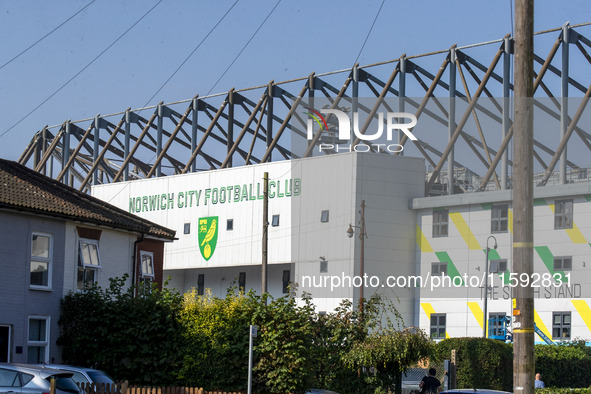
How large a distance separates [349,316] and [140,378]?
7.03 meters

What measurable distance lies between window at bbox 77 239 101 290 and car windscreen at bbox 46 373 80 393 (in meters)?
11.6

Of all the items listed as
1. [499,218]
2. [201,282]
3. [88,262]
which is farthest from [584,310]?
[88,262]

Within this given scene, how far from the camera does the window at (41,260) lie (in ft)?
96.0

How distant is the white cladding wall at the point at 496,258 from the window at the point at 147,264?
95.4ft

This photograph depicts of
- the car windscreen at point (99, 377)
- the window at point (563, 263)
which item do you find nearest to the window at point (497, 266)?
the window at point (563, 263)

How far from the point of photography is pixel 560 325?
56938 millimetres

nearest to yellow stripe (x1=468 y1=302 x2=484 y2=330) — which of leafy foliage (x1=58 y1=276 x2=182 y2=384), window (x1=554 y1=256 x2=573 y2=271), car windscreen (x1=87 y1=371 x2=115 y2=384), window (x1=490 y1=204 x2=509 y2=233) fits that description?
window (x1=490 y1=204 x2=509 y2=233)

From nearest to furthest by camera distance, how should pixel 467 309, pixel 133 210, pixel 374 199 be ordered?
pixel 467 309 < pixel 374 199 < pixel 133 210

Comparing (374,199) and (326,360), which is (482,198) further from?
(326,360)

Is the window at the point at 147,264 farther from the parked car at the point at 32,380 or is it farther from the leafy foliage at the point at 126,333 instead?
the parked car at the point at 32,380

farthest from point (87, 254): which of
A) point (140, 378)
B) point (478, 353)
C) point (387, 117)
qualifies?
point (387, 117)

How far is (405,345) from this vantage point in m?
28.2

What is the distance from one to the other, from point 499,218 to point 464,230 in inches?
115

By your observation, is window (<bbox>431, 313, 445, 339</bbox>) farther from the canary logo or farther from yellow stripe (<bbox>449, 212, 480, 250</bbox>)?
the canary logo
